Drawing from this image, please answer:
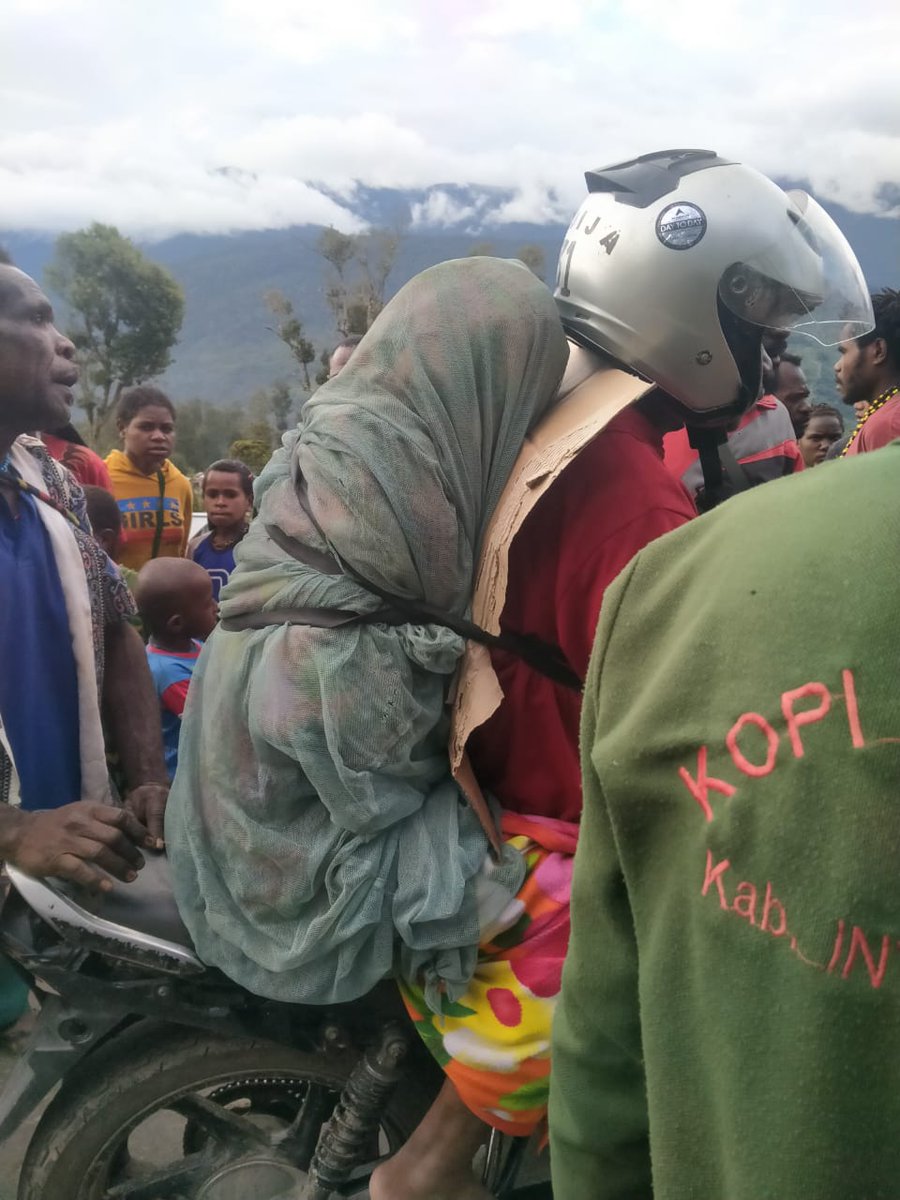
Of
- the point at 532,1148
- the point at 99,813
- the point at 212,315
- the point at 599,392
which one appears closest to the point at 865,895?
the point at 599,392

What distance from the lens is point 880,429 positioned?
384 cm

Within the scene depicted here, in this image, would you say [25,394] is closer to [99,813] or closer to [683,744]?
[99,813]

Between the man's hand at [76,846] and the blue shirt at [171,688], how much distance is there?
1247 millimetres

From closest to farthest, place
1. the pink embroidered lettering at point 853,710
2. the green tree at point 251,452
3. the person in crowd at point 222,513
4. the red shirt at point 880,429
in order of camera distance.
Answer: the pink embroidered lettering at point 853,710 → the red shirt at point 880,429 → the person in crowd at point 222,513 → the green tree at point 251,452

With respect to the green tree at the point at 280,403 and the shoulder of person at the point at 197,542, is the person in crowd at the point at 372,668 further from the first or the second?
the green tree at the point at 280,403

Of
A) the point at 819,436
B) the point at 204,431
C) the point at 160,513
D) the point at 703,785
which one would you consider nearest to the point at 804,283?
the point at 703,785

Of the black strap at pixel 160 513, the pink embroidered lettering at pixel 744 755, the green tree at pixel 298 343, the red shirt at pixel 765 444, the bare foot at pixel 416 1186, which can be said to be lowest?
the green tree at pixel 298 343

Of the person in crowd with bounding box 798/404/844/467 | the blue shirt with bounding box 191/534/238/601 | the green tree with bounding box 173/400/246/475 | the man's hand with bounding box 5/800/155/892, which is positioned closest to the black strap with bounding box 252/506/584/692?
the man's hand with bounding box 5/800/155/892

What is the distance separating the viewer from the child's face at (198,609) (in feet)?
10.3

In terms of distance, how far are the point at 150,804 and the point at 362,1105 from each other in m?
0.75

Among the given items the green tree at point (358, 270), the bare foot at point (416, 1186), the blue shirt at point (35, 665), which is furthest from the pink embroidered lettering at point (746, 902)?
the green tree at point (358, 270)

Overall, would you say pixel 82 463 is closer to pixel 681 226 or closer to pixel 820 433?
pixel 681 226

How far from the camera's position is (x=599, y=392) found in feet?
5.47

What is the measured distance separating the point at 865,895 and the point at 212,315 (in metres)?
162
